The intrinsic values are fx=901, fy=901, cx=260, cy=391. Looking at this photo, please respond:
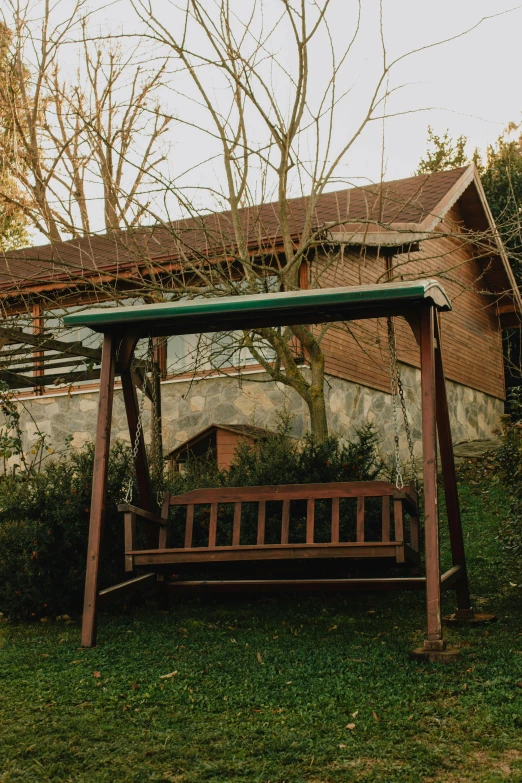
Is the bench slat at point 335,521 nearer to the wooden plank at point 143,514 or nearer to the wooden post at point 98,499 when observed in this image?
the wooden plank at point 143,514

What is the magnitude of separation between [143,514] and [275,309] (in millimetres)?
1817

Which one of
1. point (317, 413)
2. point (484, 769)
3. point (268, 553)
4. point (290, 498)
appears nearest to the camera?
point (484, 769)

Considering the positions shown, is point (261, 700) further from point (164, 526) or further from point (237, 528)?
point (164, 526)

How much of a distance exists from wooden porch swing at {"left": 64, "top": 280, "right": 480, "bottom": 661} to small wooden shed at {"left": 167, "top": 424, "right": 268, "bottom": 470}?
6.18m

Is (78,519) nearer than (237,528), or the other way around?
(237,528)

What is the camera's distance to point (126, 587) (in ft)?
20.1

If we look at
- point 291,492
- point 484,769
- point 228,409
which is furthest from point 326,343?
point 484,769

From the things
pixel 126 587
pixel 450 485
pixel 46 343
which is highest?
pixel 46 343

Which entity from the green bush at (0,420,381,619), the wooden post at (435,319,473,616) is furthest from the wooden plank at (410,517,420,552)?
the green bush at (0,420,381,619)

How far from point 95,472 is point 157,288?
349cm

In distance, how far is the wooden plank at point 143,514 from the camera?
599cm

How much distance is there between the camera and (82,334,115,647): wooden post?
5.64m

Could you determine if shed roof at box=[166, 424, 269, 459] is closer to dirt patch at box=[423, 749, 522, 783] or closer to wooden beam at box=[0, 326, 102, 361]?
wooden beam at box=[0, 326, 102, 361]

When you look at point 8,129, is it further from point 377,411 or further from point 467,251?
point 467,251
